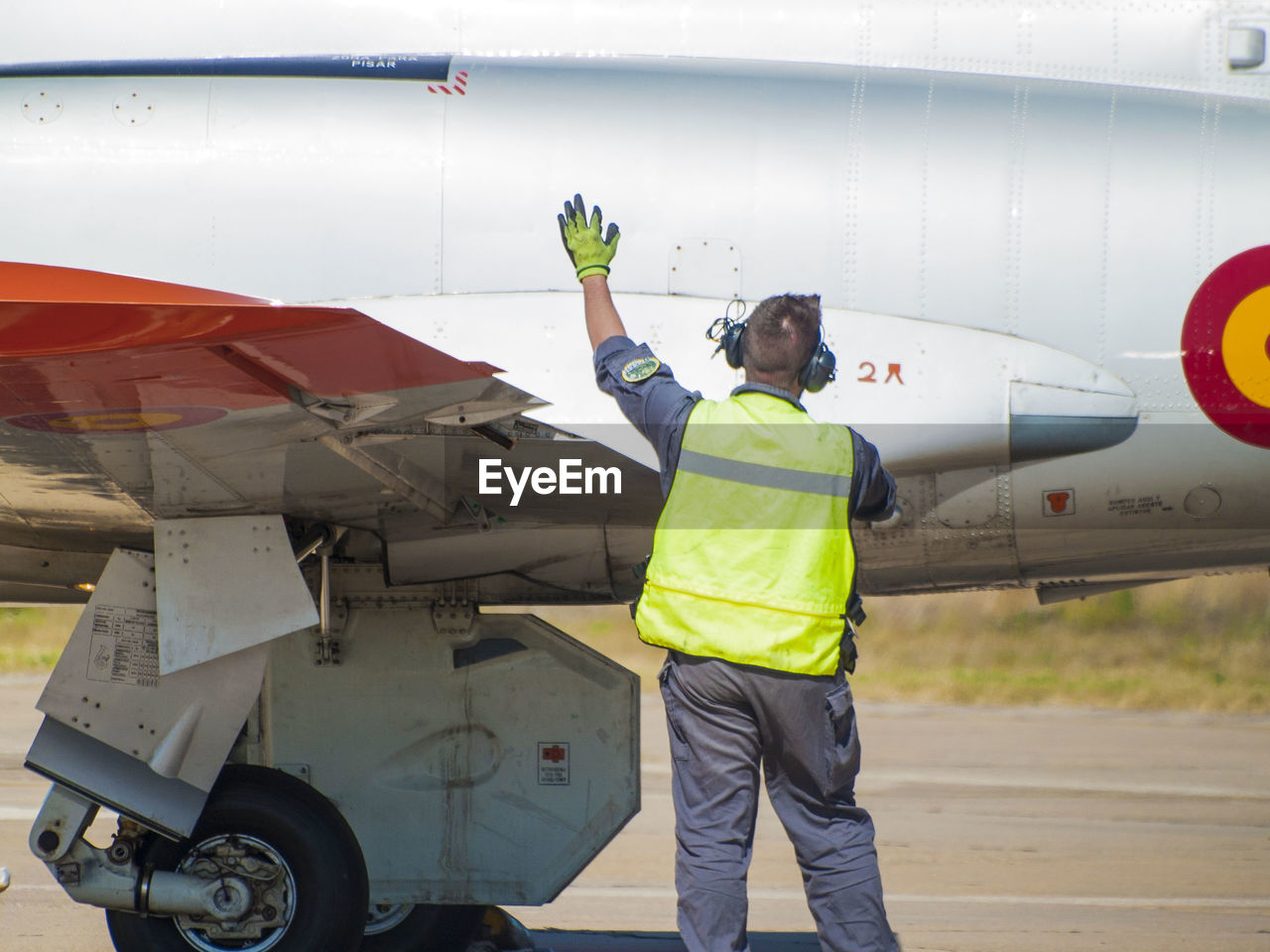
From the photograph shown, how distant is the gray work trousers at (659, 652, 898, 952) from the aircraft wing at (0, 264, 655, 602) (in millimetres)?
1096

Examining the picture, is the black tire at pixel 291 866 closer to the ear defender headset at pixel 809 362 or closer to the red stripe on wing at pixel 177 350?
the red stripe on wing at pixel 177 350

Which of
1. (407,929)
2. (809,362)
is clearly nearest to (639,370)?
(809,362)

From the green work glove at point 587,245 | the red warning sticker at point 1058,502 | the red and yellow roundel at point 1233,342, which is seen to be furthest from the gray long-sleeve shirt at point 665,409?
the red and yellow roundel at point 1233,342

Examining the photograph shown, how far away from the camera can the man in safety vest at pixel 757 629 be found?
3.49 meters

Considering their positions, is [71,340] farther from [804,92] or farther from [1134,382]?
[1134,382]

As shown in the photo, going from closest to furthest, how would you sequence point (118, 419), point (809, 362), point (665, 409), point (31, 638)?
point (665, 409) < point (809, 362) < point (118, 419) < point (31, 638)

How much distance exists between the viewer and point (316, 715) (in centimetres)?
543

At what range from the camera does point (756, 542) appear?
3.52 m

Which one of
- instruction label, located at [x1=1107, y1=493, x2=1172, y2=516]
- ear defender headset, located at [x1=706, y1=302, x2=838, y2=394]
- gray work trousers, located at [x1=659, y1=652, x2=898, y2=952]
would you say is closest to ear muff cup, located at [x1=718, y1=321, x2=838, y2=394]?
ear defender headset, located at [x1=706, y1=302, x2=838, y2=394]

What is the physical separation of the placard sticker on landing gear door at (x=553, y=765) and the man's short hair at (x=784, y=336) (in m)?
2.32

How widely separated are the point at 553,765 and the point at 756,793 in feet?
6.47

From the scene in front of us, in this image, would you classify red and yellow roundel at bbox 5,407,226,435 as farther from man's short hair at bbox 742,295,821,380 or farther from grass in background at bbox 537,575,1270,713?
grass in background at bbox 537,575,1270,713

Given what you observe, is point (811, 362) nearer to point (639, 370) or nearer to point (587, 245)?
point (639, 370)

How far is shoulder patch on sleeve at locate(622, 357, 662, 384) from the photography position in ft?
11.9
